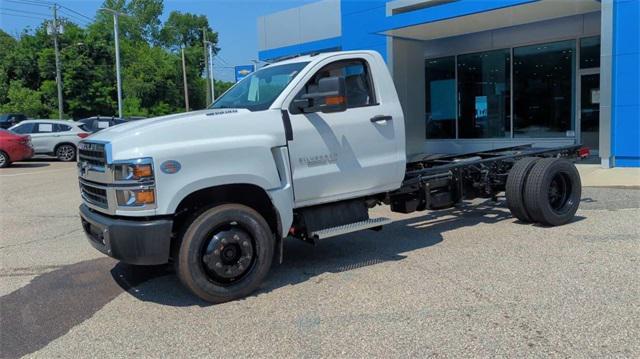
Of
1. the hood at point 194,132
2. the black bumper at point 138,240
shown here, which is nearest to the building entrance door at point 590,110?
the hood at point 194,132

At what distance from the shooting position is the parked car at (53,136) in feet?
72.3

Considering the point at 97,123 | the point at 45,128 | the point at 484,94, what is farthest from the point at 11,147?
the point at 484,94

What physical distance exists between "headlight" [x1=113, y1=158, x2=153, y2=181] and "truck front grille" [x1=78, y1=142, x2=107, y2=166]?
0.25 m

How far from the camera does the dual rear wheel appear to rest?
7.62 m

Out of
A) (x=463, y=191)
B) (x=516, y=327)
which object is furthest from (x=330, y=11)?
(x=516, y=327)

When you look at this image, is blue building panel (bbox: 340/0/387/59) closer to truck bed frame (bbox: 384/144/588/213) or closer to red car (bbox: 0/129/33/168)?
truck bed frame (bbox: 384/144/588/213)

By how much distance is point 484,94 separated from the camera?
757 inches

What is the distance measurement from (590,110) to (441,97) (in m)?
5.18

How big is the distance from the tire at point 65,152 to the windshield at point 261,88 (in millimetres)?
17888

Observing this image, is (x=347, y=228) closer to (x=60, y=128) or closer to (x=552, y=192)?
(x=552, y=192)

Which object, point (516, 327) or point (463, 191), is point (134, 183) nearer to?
point (516, 327)

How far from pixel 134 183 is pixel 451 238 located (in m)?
4.24

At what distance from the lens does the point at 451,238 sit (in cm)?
744

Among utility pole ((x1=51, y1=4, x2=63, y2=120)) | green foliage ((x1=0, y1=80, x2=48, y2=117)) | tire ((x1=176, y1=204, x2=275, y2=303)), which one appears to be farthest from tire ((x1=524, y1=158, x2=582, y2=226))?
green foliage ((x1=0, y1=80, x2=48, y2=117))
